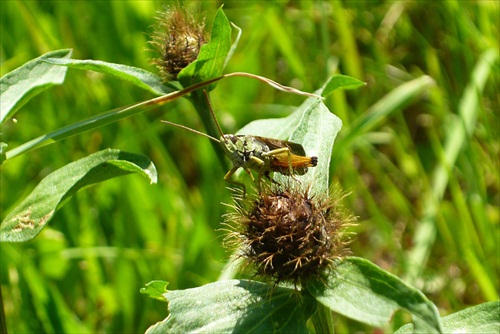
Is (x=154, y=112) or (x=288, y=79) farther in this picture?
(x=288, y=79)

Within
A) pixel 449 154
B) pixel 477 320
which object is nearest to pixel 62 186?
pixel 477 320

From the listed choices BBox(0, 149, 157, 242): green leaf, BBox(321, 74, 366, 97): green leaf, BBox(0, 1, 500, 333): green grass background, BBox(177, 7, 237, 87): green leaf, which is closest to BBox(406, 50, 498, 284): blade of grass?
BBox(0, 1, 500, 333): green grass background

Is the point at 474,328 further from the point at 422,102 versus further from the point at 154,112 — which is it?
the point at 422,102

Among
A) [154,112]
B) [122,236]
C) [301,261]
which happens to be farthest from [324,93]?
[154,112]

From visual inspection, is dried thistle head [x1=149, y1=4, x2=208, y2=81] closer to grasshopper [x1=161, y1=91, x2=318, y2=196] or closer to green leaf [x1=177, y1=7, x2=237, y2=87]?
green leaf [x1=177, y1=7, x2=237, y2=87]

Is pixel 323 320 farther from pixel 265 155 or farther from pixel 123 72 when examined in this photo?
pixel 123 72

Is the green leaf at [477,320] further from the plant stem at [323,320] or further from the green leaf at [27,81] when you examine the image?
the green leaf at [27,81]
